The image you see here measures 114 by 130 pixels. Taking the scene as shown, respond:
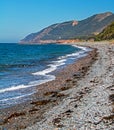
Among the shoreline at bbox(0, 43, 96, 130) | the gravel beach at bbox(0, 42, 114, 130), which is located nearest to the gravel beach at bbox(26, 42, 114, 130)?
the gravel beach at bbox(0, 42, 114, 130)

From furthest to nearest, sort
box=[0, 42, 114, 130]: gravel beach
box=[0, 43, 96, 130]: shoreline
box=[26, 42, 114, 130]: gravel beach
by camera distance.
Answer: box=[0, 43, 96, 130]: shoreline
box=[0, 42, 114, 130]: gravel beach
box=[26, 42, 114, 130]: gravel beach

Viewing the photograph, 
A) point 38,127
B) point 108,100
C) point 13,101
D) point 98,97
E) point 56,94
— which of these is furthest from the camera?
point 56,94

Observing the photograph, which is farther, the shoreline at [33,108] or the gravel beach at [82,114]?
the shoreline at [33,108]

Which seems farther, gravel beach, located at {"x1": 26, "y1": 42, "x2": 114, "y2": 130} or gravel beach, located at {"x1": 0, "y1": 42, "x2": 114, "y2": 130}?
gravel beach, located at {"x1": 0, "y1": 42, "x2": 114, "y2": 130}

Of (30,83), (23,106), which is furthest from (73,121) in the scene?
(30,83)

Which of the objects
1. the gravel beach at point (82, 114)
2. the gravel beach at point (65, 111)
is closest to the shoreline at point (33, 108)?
the gravel beach at point (65, 111)

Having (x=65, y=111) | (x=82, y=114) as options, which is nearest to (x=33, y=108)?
(x=65, y=111)

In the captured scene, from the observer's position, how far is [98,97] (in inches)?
811

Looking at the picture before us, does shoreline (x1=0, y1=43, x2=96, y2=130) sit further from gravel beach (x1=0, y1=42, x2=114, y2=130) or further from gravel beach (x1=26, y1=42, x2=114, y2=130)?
gravel beach (x1=26, y1=42, x2=114, y2=130)

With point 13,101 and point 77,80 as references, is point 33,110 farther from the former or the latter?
point 77,80

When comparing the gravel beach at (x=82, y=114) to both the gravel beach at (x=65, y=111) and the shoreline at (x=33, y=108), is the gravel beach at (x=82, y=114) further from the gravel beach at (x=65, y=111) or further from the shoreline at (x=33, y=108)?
the shoreline at (x=33, y=108)

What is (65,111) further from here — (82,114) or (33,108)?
(33,108)

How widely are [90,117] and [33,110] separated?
4.61m

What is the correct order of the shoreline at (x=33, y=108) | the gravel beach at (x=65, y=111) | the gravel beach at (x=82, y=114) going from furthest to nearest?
the shoreline at (x=33, y=108) → the gravel beach at (x=65, y=111) → the gravel beach at (x=82, y=114)
